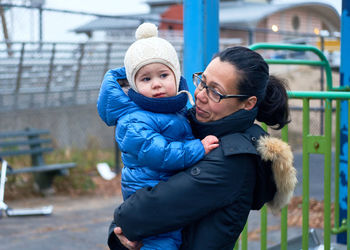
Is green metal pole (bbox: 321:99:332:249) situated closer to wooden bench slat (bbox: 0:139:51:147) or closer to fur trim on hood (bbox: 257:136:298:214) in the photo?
fur trim on hood (bbox: 257:136:298:214)

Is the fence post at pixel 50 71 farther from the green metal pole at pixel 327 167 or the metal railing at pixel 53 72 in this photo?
the green metal pole at pixel 327 167

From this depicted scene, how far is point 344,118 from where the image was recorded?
12.7ft

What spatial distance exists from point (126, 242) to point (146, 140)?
0.39 m

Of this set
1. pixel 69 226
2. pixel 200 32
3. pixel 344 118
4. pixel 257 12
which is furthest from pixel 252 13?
pixel 200 32

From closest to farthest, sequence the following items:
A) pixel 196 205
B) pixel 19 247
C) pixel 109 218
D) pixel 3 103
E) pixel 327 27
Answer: pixel 196 205 < pixel 19 247 < pixel 109 218 < pixel 3 103 < pixel 327 27

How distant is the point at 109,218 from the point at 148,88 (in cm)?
405

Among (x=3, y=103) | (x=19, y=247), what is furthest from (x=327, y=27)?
(x=19, y=247)

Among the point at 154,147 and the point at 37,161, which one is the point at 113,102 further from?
the point at 37,161

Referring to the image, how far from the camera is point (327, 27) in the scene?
42.0 metres

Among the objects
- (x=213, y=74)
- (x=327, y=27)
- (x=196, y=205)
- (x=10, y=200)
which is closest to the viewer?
(x=196, y=205)

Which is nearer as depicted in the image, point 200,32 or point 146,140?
point 146,140

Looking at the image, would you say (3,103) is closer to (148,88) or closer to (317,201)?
(317,201)

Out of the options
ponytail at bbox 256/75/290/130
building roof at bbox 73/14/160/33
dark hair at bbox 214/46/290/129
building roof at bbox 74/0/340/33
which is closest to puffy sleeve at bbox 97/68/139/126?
dark hair at bbox 214/46/290/129

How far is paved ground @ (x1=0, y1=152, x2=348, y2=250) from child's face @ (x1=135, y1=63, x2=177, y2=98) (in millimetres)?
2937
